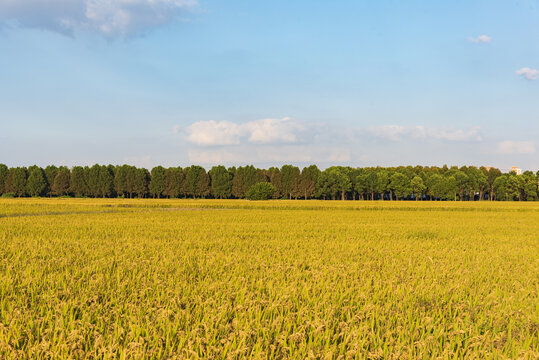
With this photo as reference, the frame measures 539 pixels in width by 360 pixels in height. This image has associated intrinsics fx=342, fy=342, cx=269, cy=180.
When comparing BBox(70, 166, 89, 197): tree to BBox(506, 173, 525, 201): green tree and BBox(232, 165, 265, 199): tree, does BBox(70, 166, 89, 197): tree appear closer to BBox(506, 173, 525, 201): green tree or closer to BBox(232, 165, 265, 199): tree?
BBox(232, 165, 265, 199): tree

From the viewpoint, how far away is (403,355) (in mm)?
3600

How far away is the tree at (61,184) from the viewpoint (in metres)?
121

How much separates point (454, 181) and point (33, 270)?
14065 cm

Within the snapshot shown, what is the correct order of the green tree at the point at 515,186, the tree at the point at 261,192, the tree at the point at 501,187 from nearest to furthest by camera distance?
the tree at the point at 261,192 → the green tree at the point at 515,186 → the tree at the point at 501,187

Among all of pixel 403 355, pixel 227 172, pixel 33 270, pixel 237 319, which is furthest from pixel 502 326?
pixel 227 172

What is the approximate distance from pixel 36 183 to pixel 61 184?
7.66 m

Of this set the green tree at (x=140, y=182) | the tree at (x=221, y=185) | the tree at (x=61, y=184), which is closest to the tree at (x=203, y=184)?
the tree at (x=221, y=185)

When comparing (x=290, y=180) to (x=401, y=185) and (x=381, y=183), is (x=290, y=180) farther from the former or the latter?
(x=401, y=185)

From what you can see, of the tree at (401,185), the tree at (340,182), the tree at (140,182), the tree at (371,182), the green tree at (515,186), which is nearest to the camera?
the tree at (140,182)

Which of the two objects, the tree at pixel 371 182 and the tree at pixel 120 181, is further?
the tree at pixel 371 182

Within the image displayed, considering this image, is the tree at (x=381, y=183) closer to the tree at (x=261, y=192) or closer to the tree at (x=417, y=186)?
the tree at (x=417, y=186)

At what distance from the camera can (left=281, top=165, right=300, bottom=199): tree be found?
12194 cm

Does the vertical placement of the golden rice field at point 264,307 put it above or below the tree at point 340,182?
below

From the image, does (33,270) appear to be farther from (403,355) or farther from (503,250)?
(503,250)
